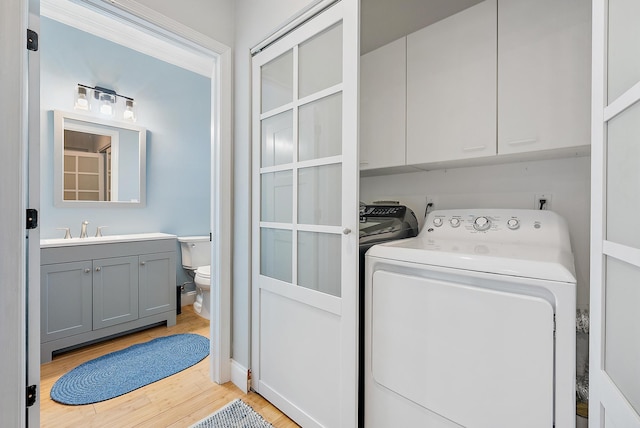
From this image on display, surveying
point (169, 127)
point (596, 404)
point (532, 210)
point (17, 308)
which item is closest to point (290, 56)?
point (532, 210)

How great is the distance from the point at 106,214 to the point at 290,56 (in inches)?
96.2

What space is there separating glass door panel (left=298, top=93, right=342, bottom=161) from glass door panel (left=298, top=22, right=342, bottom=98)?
84 mm

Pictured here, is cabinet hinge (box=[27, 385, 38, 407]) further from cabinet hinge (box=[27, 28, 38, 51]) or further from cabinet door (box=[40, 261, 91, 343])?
cabinet hinge (box=[27, 28, 38, 51])

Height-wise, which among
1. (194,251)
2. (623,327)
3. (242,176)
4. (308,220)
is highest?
(242,176)

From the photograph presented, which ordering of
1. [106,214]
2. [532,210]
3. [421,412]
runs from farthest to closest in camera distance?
[106,214] → [532,210] → [421,412]

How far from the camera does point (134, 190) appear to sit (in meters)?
2.93

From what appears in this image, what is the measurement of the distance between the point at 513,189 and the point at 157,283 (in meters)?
3.02

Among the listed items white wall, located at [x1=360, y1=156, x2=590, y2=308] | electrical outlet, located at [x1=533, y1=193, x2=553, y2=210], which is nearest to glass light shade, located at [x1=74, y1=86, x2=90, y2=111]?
white wall, located at [x1=360, y1=156, x2=590, y2=308]

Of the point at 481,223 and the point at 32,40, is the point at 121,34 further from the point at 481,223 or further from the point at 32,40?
the point at 481,223

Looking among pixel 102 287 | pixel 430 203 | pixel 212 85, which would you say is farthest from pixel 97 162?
pixel 430 203

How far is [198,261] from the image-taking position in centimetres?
322

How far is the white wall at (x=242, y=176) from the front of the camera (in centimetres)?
184

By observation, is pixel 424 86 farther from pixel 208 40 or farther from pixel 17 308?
pixel 17 308

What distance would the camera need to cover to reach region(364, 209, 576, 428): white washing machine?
2.79 feet
